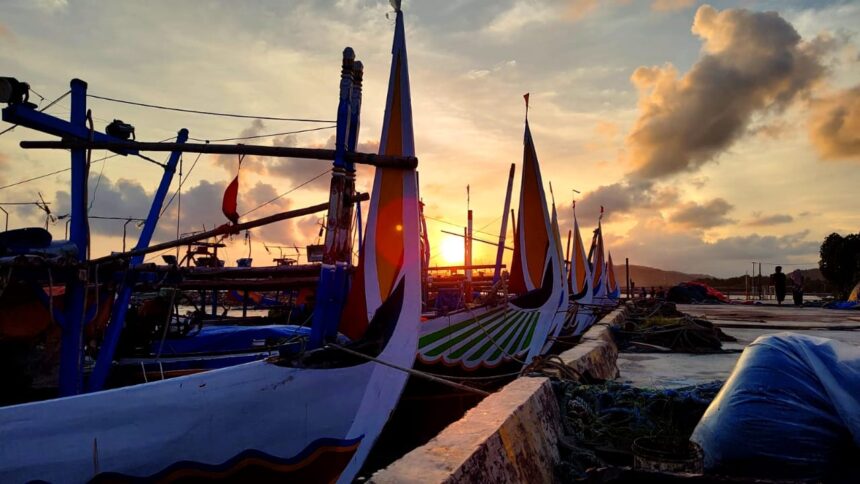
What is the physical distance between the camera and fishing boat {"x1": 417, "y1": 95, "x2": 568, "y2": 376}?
412 inches

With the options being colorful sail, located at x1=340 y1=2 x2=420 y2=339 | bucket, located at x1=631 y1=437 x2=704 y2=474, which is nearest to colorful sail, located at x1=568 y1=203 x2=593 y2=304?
colorful sail, located at x1=340 y1=2 x2=420 y2=339

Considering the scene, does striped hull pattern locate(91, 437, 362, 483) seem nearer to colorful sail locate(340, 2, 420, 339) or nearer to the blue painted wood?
colorful sail locate(340, 2, 420, 339)

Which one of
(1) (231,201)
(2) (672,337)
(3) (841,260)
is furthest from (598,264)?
(3) (841,260)

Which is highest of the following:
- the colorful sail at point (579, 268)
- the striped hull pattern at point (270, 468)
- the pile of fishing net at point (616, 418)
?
the colorful sail at point (579, 268)

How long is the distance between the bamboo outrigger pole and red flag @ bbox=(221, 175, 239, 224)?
785 mm

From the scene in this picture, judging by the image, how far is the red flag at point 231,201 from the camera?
6.98 m

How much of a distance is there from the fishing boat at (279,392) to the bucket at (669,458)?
2500 millimetres

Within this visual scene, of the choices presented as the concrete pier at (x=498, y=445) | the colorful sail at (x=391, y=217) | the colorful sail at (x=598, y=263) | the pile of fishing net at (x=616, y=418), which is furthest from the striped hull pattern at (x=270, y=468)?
the colorful sail at (x=598, y=263)

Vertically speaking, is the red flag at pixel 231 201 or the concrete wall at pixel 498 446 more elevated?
the red flag at pixel 231 201

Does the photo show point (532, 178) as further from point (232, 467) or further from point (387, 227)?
point (232, 467)

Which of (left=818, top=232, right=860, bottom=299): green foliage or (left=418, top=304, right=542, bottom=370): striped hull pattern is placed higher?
(left=818, top=232, right=860, bottom=299): green foliage

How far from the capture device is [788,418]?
3244mm

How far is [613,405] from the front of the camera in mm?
4570

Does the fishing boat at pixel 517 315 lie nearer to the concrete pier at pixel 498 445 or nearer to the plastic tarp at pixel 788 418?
the concrete pier at pixel 498 445
